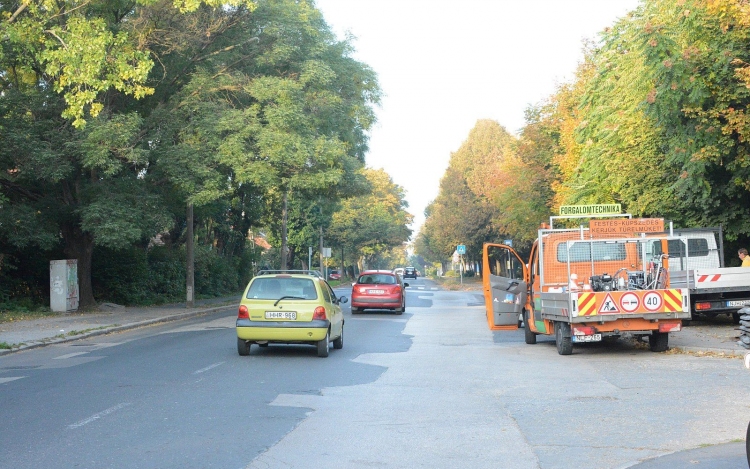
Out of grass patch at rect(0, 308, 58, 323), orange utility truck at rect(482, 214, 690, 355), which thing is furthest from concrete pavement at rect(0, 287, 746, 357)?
orange utility truck at rect(482, 214, 690, 355)

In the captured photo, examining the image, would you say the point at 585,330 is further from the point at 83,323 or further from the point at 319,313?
the point at 83,323

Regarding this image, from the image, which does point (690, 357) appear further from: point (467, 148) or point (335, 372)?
point (467, 148)

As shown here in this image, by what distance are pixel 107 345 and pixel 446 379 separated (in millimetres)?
8744

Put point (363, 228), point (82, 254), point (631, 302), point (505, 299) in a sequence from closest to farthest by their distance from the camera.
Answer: point (631, 302) → point (505, 299) → point (82, 254) → point (363, 228)

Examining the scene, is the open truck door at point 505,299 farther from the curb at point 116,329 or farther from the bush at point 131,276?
the bush at point 131,276

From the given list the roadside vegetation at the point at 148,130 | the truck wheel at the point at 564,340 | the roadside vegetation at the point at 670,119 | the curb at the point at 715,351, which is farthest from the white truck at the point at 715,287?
the roadside vegetation at the point at 148,130

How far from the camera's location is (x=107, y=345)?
17891 millimetres

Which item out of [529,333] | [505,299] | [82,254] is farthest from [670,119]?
[82,254]

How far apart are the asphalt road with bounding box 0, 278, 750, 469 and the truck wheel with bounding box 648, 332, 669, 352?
23cm

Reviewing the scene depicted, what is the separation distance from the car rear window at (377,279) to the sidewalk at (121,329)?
20.3 feet

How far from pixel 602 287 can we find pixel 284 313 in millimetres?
6056

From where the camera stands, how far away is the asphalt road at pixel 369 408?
7.32 metres

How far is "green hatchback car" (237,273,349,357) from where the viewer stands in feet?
48.2

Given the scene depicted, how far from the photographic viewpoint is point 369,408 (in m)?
9.90
